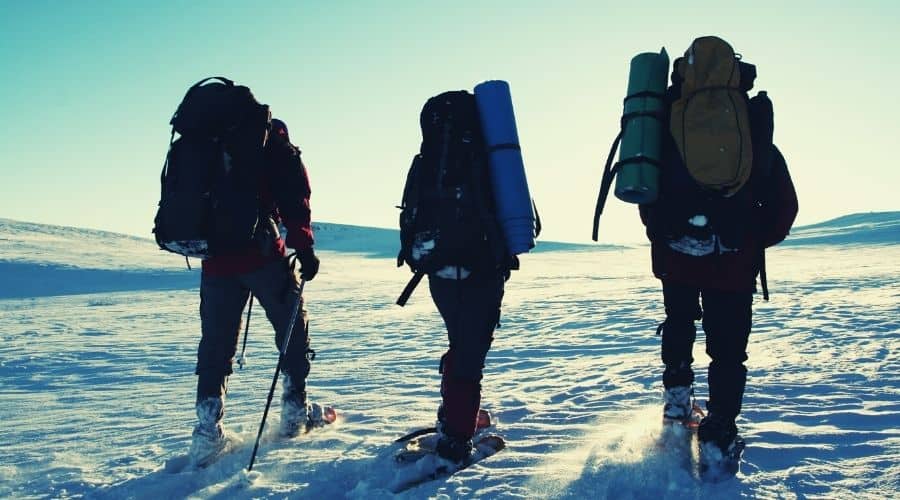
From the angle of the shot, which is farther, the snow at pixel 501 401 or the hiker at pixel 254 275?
the hiker at pixel 254 275

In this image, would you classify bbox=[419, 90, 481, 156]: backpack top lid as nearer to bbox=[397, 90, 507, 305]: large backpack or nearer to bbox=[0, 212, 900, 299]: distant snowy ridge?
bbox=[397, 90, 507, 305]: large backpack

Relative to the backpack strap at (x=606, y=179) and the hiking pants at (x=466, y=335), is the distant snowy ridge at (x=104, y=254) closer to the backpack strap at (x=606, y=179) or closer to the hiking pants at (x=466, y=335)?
the hiking pants at (x=466, y=335)

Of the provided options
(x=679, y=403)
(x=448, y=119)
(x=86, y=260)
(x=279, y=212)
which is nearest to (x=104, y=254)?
(x=86, y=260)

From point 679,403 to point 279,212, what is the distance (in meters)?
2.61

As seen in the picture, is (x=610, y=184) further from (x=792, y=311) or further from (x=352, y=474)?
(x=792, y=311)

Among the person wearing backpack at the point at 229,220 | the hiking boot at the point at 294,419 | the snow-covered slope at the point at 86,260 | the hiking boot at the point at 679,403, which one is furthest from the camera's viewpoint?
the snow-covered slope at the point at 86,260

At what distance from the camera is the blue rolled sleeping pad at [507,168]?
10.2 feet

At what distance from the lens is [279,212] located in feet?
11.8

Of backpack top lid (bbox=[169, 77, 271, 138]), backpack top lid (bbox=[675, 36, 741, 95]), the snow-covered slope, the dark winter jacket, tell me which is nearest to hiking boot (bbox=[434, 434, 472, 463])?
the dark winter jacket

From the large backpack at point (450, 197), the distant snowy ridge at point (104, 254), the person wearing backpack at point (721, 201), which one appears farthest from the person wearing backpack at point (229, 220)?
the distant snowy ridge at point (104, 254)

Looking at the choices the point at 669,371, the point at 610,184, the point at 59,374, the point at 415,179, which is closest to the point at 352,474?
the point at 415,179

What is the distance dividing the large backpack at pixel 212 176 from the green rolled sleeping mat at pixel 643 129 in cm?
202

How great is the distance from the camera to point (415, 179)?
326 cm

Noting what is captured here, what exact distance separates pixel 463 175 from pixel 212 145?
1.43 meters
